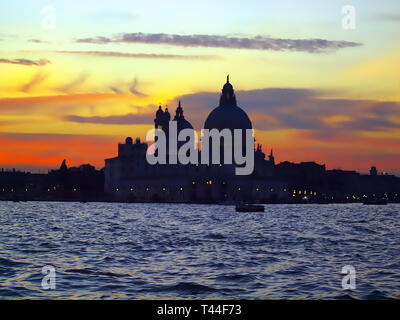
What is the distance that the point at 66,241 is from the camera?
92.2 feet

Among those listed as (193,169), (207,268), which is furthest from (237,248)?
(193,169)

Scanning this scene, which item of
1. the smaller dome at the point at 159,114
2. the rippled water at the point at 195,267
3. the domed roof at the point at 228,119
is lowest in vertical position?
the rippled water at the point at 195,267

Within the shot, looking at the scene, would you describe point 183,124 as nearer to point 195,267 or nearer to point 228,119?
point 228,119

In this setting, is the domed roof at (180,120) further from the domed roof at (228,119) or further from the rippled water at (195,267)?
the rippled water at (195,267)

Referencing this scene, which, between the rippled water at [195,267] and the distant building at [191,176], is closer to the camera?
the rippled water at [195,267]

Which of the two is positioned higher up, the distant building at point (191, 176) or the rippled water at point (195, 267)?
the distant building at point (191, 176)

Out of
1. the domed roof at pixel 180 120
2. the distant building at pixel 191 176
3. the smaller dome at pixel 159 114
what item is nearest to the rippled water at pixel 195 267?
the distant building at pixel 191 176

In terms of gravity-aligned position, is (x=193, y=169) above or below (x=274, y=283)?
above

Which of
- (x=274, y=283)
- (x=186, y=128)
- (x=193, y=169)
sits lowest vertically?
(x=274, y=283)

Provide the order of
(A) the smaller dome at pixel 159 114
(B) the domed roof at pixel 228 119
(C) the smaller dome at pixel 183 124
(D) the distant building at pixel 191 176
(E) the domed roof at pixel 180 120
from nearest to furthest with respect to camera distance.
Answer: (D) the distant building at pixel 191 176, (B) the domed roof at pixel 228 119, (A) the smaller dome at pixel 159 114, (C) the smaller dome at pixel 183 124, (E) the domed roof at pixel 180 120
